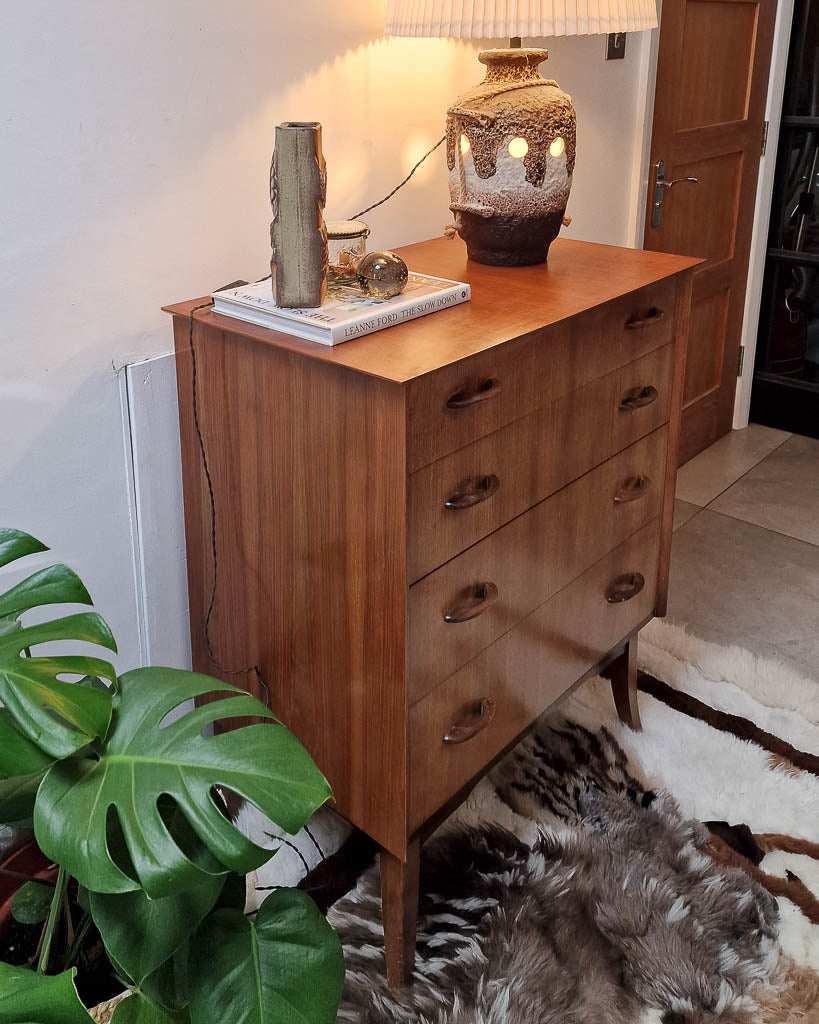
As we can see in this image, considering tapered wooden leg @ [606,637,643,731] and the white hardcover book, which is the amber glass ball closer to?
the white hardcover book

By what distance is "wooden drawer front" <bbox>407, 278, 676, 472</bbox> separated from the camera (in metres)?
1.16

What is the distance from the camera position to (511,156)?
1.49 meters

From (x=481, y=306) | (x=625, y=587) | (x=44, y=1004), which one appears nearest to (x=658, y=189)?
(x=625, y=587)

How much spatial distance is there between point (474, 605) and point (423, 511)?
0.19 metres

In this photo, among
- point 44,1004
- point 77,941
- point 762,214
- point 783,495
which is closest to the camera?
point 44,1004

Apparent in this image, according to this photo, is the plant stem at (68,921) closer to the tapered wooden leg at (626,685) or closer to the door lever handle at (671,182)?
the tapered wooden leg at (626,685)

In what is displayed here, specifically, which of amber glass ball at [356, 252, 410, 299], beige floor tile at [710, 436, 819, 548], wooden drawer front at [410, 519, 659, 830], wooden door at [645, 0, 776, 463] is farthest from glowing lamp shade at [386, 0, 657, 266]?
beige floor tile at [710, 436, 819, 548]

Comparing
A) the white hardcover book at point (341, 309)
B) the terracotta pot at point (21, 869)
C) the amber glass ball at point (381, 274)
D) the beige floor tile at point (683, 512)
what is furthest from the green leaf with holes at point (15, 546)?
the beige floor tile at point (683, 512)

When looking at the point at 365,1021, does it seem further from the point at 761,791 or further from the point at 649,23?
the point at 649,23

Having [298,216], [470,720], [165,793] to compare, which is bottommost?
[470,720]

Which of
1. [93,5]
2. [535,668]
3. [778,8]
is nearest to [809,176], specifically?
[778,8]

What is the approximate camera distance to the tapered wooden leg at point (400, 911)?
1.36 meters

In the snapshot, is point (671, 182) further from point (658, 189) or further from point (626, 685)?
point (626, 685)

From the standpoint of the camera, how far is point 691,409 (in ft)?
10.2
